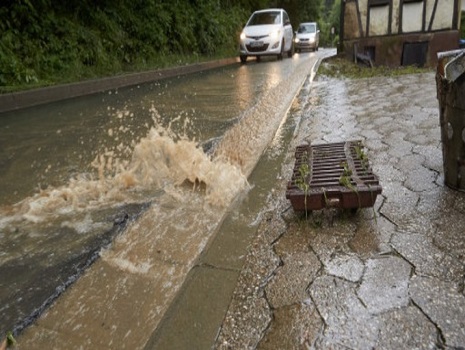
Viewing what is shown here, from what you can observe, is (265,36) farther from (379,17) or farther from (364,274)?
(364,274)

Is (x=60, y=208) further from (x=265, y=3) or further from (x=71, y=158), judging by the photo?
(x=265, y=3)

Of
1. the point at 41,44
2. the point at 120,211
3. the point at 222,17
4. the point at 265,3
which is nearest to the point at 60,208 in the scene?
the point at 120,211

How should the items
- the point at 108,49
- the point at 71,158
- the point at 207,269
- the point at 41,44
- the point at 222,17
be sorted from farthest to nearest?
1. the point at 222,17
2. the point at 108,49
3. the point at 41,44
4. the point at 71,158
5. the point at 207,269

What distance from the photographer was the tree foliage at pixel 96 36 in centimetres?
841

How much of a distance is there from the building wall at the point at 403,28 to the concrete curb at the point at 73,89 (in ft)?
18.3

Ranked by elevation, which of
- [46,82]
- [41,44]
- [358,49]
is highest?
[41,44]

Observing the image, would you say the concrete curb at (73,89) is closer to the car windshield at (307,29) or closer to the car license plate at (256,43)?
the car license plate at (256,43)

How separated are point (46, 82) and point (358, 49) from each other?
337 inches

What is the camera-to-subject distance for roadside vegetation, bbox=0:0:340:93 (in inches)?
330

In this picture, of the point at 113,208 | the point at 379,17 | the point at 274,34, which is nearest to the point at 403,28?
the point at 379,17

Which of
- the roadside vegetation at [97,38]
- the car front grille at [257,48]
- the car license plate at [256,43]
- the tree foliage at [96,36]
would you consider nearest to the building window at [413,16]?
the car front grille at [257,48]

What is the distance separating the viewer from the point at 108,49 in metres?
10.7

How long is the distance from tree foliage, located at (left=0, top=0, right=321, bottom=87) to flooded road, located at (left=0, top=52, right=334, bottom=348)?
356 centimetres

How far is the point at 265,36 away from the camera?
46.4 ft
